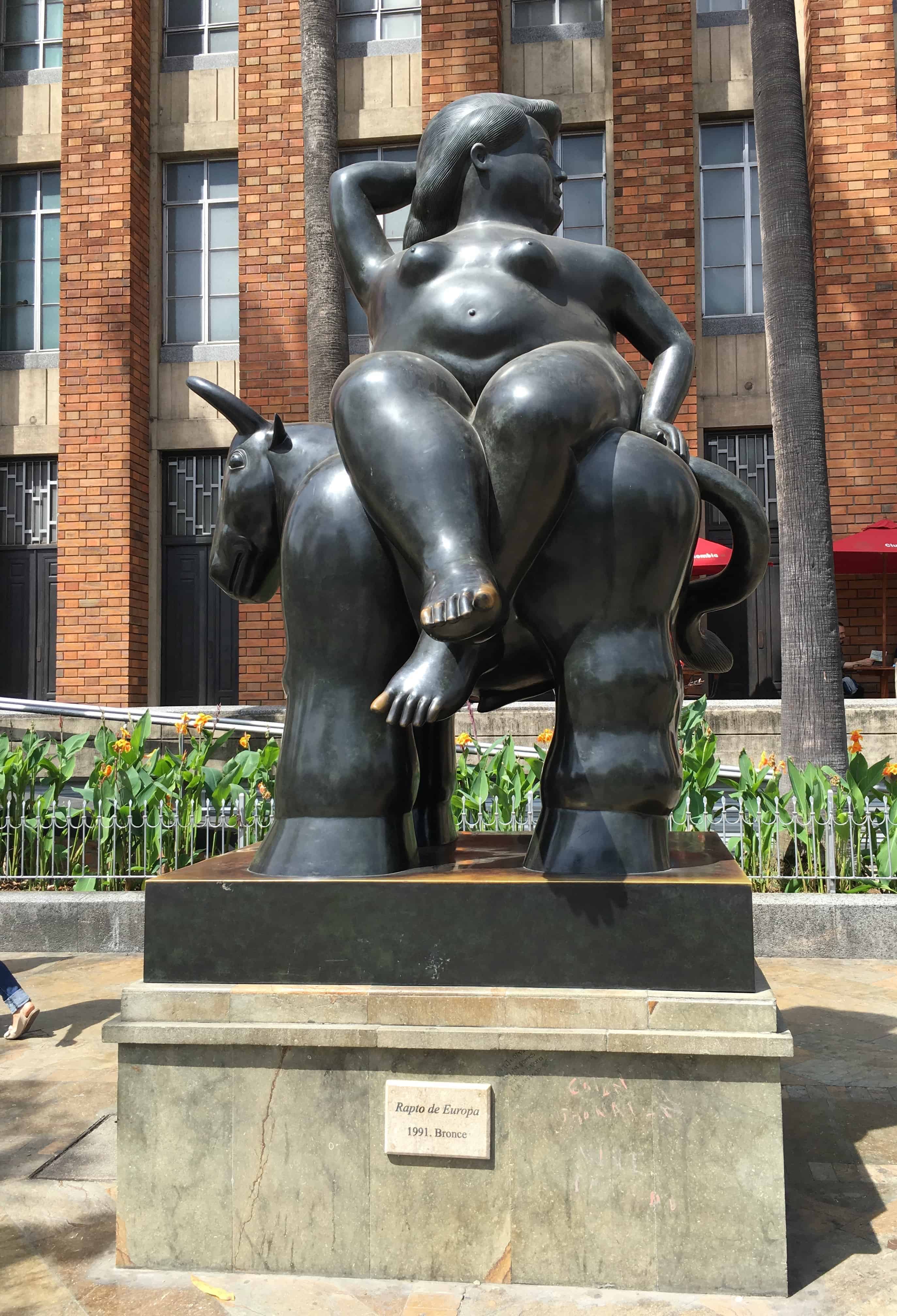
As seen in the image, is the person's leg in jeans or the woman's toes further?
the person's leg in jeans

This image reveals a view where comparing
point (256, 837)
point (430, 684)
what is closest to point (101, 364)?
point (256, 837)

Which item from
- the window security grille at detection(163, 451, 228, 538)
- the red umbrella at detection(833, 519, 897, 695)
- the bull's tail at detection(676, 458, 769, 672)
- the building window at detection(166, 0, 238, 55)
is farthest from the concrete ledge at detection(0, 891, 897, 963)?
the building window at detection(166, 0, 238, 55)

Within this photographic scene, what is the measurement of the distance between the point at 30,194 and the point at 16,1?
99.9 inches

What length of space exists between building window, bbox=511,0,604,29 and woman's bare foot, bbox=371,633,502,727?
13.0 metres

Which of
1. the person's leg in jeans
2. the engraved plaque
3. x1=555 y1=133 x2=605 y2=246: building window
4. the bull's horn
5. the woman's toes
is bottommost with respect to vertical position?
the person's leg in jeans

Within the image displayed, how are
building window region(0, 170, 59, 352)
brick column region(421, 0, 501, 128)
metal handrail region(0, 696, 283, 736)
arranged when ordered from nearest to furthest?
1. metal handrail region(0, 696, 283, 736)
2. brick column region(421, 0, 501, 128)
3. building window region(0, 170, 59, 352)

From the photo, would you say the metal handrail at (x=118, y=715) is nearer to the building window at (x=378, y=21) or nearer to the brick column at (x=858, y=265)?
the brick column at (x=858, y=265)

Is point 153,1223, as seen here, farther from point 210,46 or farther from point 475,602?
point 210,46

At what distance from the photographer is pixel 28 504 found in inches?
563

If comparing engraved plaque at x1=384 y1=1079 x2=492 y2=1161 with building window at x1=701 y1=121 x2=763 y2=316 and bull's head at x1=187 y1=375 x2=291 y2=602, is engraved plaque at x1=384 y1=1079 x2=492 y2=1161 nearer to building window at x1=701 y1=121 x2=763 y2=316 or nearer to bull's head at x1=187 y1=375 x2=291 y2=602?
bull's head at x1=187 y1=375 x2=291 y2=602

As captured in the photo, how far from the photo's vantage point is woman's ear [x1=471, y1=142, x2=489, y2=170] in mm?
3193

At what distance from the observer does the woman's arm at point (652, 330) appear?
318 centimetres

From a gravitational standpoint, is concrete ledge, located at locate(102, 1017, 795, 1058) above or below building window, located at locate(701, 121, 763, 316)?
below

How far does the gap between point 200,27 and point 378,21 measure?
2.34 meters
